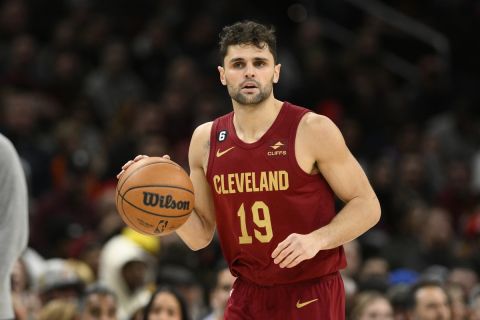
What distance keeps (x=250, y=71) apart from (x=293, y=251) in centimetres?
108

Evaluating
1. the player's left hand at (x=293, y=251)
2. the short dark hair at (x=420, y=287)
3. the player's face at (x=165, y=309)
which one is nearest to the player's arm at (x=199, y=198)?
the player's left hand at (x=293, y=251)

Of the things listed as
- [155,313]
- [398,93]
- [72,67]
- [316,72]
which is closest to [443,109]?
[398,93]

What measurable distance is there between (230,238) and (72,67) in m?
8.48

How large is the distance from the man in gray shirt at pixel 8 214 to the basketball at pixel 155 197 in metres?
0.58

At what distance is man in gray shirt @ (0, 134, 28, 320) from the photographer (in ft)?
19.0

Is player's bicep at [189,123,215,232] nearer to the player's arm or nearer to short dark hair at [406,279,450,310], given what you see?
the player's arm

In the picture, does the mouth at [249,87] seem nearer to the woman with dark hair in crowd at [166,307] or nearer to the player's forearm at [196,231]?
the player's forearm at [196,231]

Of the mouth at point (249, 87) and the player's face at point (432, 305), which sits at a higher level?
the mouth at point (249, 87)

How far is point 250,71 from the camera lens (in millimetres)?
5871

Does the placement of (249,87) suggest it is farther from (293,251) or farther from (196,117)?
(196,117)

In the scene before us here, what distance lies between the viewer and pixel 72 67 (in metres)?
14.1

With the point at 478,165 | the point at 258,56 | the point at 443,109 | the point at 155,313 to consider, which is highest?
the point at 443,109

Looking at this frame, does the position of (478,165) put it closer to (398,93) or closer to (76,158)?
(398,93)

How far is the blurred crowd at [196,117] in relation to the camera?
10.8m
